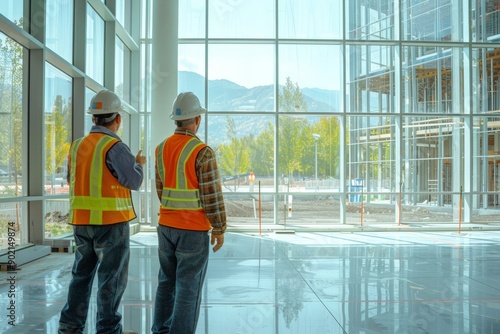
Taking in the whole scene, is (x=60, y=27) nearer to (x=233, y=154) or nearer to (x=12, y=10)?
(x=12, y=10)

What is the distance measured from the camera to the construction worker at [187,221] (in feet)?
11.2

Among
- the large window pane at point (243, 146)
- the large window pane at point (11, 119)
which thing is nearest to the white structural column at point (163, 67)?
the large window pane at point (243, 146)

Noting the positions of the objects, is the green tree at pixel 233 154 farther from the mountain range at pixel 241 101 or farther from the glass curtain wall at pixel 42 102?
the glass curtain wall at pixel 42 102

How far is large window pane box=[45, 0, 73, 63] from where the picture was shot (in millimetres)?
8789

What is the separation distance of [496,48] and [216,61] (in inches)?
323

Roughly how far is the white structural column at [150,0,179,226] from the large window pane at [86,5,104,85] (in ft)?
4.78

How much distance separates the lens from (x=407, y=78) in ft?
49.2

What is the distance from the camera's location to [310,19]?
1455cm

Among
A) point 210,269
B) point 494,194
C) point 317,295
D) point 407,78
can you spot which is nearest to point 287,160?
point 407,78

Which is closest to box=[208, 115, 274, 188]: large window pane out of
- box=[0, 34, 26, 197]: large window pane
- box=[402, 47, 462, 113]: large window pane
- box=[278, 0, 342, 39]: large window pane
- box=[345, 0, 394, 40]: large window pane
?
box=[278, 0, 342, 39]: large window pane

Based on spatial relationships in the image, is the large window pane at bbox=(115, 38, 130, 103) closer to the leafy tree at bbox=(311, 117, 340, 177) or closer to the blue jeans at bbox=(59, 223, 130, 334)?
the leafy tree at bbox=(311, 117, 340, 177)

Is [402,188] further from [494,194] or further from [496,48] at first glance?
[496,48]

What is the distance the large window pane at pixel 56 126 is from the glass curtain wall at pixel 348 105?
15.9 feet

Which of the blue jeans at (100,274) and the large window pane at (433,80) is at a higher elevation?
the large window pane at (433,80)
